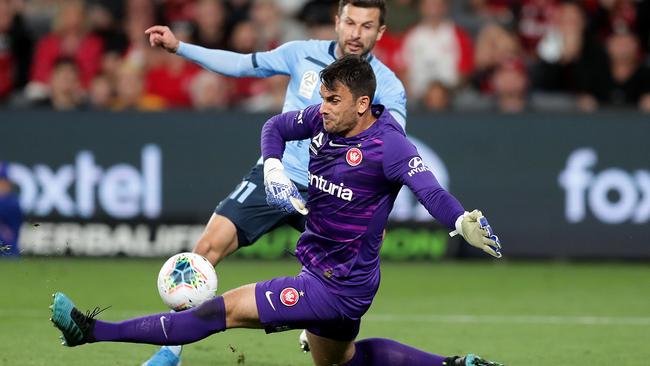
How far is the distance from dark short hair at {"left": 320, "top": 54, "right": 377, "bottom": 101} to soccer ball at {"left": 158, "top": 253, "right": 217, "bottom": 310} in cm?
128

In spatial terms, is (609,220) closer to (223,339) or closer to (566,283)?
(566,283)

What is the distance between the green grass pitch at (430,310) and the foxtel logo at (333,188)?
6.34 ft

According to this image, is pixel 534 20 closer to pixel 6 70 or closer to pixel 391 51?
pixel 391 51

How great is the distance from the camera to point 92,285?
11633 mm

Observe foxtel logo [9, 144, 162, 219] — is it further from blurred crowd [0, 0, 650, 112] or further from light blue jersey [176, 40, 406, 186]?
light blue jersey [176, 40, 406, 186]

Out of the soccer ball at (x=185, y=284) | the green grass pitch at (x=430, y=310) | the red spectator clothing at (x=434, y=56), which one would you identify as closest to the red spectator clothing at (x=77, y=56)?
the green grass pitch at (x=430, y=310)

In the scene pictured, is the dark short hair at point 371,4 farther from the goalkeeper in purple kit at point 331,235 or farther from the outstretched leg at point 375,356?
the outstretched leg at point 375,356

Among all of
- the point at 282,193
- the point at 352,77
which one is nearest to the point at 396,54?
the point at 352,77

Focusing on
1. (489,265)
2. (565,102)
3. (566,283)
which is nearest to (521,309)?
(566,283)

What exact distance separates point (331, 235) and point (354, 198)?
9.4 inches

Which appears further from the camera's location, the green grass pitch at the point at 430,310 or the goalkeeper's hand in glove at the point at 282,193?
the green grass pitch at the point at 430,310

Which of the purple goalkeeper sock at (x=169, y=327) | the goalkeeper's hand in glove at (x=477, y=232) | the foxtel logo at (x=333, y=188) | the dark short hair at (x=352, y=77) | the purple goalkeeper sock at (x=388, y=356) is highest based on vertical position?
the dark short hair at (x=352, y=77)

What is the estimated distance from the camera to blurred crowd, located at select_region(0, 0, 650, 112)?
46.3ft

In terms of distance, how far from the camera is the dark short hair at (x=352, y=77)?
6223 millimetres
